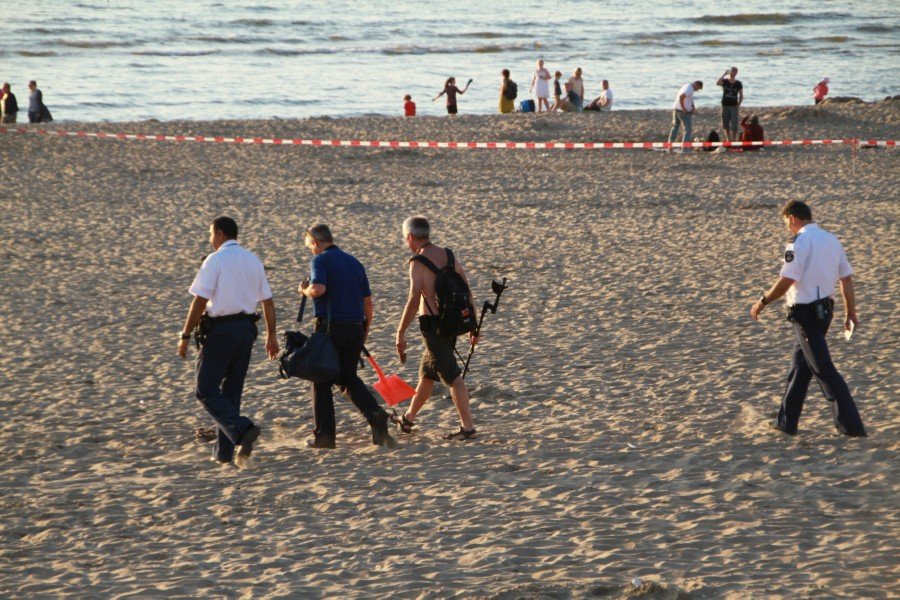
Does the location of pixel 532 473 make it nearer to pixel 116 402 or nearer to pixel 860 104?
pixel 116 402

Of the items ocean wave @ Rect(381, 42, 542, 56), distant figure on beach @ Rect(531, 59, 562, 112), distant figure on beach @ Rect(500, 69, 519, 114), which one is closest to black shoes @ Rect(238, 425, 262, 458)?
distant figure on beach @ Rect(500, 69, 519, 114)

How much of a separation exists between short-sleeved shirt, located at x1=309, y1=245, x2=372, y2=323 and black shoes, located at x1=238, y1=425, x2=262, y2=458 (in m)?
0.85

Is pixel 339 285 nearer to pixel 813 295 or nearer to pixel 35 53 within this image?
pixel 813 295

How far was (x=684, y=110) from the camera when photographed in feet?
68.0

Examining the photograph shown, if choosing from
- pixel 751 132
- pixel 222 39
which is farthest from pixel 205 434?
pixel 222 39

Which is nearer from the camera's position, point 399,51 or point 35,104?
point 35,104

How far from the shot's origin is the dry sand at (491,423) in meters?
5.57

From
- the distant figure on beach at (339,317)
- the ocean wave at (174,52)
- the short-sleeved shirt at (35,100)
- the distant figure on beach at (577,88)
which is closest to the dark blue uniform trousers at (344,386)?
the distant figure on beach at (339,317)

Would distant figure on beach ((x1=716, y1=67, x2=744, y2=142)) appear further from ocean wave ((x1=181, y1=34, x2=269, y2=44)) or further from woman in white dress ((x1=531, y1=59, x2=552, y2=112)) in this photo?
ocean wave ((x1=181, y1=34, x2=269, y2=44))

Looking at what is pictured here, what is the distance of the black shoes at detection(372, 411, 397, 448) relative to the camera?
742 cm

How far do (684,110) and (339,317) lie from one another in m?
14.8

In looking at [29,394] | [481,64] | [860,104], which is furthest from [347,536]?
[481,64]

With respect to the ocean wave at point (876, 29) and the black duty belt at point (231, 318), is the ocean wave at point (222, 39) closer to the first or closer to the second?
the ocean wave at point (876, 29)

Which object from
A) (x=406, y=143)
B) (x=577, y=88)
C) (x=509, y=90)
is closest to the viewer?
(x=406, y=143)
